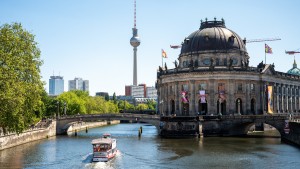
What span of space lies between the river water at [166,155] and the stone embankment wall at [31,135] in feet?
5.49

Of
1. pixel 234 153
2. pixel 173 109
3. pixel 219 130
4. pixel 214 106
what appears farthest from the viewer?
pixel 173 109

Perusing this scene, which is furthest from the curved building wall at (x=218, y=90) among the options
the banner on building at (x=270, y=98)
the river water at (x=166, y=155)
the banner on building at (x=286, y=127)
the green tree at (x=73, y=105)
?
the green tree at (x=73, y=105)

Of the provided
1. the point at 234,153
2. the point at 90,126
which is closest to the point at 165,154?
the point at 234,153

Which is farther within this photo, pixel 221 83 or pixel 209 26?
pixel 209 26

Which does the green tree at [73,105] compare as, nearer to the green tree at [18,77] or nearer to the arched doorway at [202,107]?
the arched doorway at [202,107]

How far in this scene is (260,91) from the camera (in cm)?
12081

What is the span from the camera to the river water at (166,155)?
5909cm

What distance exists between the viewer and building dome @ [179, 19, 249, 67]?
4889 inches

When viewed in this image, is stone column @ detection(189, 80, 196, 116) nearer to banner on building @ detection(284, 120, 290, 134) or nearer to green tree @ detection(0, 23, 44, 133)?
banner on building @ detection(284, 120, 290, 134)

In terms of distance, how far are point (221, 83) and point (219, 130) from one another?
18.7 metres

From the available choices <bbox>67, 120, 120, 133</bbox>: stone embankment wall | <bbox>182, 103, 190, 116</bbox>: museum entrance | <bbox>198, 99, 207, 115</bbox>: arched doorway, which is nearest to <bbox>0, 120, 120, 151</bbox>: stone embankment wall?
<bbox>67, 120, 120, 133</bbox>: stone embankment wall

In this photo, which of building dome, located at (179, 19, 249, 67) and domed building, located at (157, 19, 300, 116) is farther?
building dome, located at (179, 19, 249, 67)

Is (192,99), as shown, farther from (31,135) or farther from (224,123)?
(31,135)

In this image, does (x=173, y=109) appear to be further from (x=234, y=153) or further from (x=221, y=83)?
(x=234, y=153)
